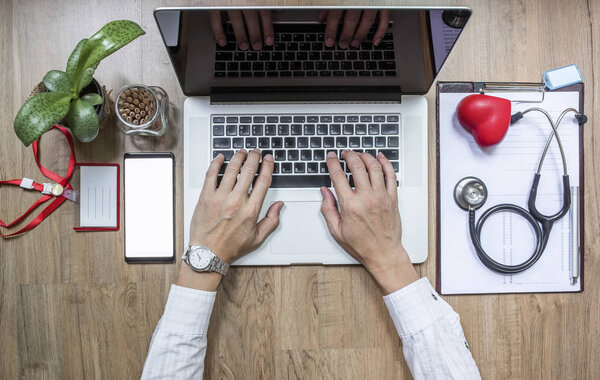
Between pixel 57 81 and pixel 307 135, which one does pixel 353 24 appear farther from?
pixel 57 81

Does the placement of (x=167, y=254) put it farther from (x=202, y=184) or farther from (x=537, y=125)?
(x=537, y=125)

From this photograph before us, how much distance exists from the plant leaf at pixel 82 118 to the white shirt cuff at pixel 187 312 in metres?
0.32

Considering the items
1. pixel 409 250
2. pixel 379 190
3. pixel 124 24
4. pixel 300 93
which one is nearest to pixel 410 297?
pixel 409 250

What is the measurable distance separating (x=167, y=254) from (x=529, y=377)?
0.81 m

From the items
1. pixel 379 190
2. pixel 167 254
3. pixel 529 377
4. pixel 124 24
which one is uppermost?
pixel 124 24

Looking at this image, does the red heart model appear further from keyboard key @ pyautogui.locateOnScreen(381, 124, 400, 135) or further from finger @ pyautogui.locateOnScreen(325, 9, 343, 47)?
finger @ pyautogui.locateOnScreen(325, 9, 343, 47)

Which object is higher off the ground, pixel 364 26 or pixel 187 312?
pixel 364 26

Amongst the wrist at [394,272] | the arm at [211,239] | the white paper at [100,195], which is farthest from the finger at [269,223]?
the white paper at [100,195]

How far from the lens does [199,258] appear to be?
2.27 ft

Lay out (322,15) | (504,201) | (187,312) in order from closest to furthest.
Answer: (322,15) → (187,312) → (504,201)

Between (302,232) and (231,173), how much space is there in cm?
18

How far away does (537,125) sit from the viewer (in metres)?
0.78

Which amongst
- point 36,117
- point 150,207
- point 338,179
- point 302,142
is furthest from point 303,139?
point 36,117

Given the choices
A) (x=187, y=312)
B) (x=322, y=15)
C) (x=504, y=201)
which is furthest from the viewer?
(x=504, y=201)
